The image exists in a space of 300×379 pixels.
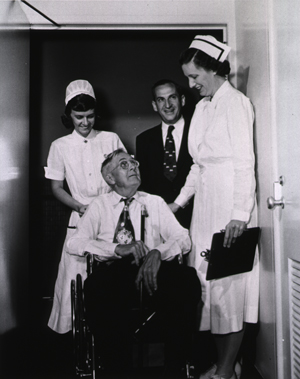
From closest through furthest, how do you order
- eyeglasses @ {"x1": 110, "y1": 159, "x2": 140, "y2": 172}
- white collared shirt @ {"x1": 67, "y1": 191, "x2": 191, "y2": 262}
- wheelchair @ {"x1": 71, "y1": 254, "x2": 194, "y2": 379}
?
wheelchair @ {"x1": 71, "y1": 254, "x2": 194, "y2": 379}, white collared shirt @ {"x1": 67, "y1": 191, "x2": 191, "y2": 262}, eyeglasses @ {"x1": 110, "y1": 159, "x2": 140, "y2": 172}

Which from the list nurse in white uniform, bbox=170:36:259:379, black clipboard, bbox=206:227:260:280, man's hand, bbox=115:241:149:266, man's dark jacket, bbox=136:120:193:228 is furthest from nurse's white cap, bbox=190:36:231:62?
man's hand, bbox=115:241:149:266

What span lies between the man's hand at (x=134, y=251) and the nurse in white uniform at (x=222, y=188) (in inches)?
17.6

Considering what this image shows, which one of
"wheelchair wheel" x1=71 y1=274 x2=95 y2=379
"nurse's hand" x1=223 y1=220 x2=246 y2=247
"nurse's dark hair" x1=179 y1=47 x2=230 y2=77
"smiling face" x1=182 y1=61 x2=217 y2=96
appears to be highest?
"nurse's dark hair" x1=179 y1=47 x2=230 y2=77

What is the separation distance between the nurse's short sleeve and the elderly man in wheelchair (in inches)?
16.0

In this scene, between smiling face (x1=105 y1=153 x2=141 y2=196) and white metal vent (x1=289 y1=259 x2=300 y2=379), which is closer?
white metal vent (x1=289 y1=259 x2=300 y2=379)

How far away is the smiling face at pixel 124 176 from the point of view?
2.36 m

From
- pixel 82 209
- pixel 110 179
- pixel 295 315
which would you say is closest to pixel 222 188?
pixel 110 179

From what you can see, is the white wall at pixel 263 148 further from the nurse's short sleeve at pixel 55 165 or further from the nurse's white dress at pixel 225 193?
the nurse's short sleeve at pixel 55 165

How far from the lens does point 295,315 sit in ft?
6.33

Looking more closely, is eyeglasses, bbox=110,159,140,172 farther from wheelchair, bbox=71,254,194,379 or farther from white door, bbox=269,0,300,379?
white door, bbox=269,0,300,379

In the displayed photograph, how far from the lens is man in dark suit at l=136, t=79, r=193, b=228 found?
8.82ft

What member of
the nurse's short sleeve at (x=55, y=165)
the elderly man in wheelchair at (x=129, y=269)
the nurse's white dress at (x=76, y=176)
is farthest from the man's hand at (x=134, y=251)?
the nurse's short sleeve at (x=55, y=165)

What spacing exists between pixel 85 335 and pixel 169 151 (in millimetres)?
1211

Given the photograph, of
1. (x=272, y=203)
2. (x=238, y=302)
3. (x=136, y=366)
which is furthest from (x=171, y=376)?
(x=272, y=203)
